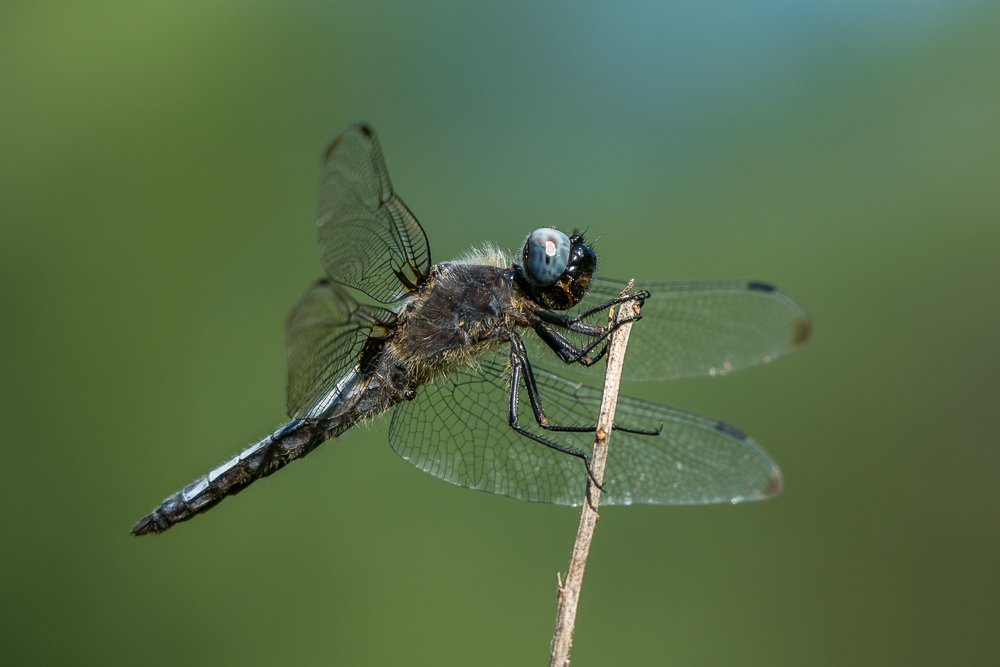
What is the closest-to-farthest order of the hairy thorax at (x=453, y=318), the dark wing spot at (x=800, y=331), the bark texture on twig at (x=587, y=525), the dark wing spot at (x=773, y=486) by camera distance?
the bark texture on twig at (x=587, y=525)
the hairy thorax at (x=453, y=318)
the dark wing spot at (x=773, y=486)
the dark wing spot at (x=800, y=331)

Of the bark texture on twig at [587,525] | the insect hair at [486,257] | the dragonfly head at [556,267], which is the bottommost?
the bark texture on twig at [587,525]

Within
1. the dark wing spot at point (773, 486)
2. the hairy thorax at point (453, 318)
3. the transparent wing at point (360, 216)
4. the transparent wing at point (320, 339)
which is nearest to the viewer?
the transparent wing at point (320, 339)

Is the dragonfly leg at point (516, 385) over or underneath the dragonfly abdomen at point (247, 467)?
over

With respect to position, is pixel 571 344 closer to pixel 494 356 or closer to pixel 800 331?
pixel 494 356

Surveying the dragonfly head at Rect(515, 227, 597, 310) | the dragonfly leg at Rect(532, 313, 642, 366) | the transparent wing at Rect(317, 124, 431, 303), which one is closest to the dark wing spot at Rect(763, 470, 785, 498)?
the dragonfly leg at Rect(532, 313, 642, 366)

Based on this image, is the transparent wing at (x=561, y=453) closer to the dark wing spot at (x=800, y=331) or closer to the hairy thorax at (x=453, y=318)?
the hairy thorax at (x=453, y=318)

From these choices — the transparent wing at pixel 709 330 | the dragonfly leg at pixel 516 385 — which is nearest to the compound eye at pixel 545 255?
the dragonfly leg at pixel 516 385

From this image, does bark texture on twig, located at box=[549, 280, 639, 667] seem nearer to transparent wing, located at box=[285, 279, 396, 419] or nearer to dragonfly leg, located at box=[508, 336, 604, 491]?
dragonfly leg, located at box=[508, 336, 604, 491]

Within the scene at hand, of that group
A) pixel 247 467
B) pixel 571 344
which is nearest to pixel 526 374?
pixel 571 344

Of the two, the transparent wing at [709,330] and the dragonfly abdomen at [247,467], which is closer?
the dragonfly abdomen at [247,467]
